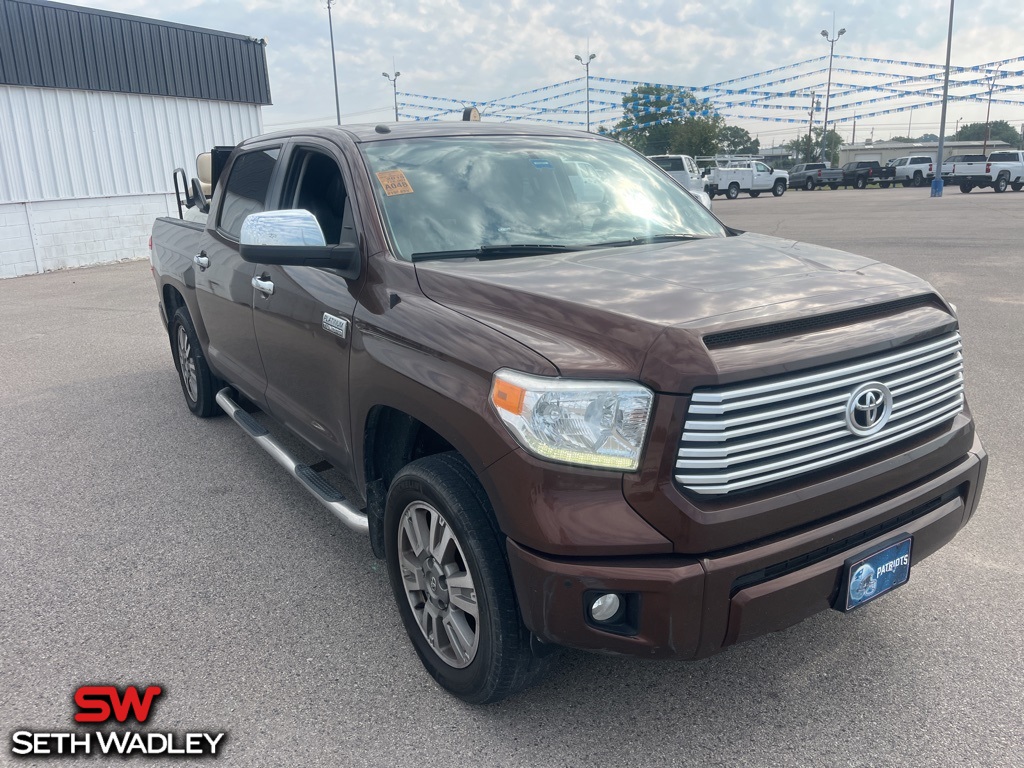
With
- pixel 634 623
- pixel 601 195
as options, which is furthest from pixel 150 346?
pixel 634 623

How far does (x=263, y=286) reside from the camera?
12.5 feet

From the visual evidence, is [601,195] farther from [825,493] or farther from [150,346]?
[150,346]

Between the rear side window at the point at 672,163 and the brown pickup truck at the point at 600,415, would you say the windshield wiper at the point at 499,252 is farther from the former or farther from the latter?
the rear side window at the point at 672,163

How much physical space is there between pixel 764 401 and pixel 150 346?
7.99m

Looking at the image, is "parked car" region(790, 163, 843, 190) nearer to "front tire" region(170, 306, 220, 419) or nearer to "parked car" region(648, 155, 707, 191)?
"parked car" region(648, 155, 707, 191)

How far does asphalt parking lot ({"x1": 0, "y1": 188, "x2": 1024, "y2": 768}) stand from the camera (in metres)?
2.48

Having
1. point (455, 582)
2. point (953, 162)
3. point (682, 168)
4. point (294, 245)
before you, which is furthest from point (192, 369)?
point (953, 162)

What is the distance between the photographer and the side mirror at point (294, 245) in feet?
9.74

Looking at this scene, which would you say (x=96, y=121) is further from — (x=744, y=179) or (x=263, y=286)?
(x=744, y=179)

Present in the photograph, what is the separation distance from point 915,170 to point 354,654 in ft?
171

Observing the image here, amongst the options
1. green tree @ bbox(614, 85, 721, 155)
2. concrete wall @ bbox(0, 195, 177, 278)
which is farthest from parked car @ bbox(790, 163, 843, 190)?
concrete wall @ bbox(0, 195, 177, 278)

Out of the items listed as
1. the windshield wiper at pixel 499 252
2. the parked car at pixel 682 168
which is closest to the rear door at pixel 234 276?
the windshield wiper at pixel 499 252

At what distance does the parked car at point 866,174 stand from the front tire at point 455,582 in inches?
2021

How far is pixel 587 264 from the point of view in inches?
113
